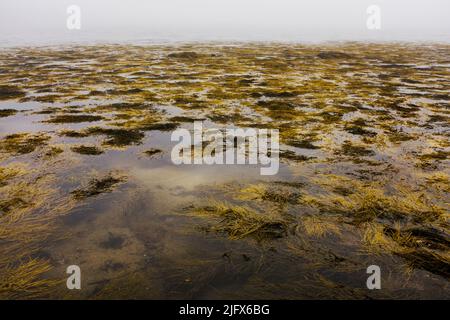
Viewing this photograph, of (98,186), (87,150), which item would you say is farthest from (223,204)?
(87,150)

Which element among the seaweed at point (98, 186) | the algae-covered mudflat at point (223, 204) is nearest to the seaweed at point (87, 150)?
the algae-covered mudflat at point (223, 204)

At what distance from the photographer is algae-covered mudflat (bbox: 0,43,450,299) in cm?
421

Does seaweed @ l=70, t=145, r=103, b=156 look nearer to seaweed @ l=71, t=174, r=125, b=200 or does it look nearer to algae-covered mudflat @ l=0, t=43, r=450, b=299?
algae-covered mudflat @ l=0, t=43, r=450, b=299

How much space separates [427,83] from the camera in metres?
16.8

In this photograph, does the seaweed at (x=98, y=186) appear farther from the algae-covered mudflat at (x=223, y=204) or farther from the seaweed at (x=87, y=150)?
the seaweed at (x=87, y=150)

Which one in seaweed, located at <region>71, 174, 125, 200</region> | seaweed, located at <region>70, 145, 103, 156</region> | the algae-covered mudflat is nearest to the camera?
the algae-covered mudflat

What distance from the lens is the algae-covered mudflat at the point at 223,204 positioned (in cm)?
421

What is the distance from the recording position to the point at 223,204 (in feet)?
19.2

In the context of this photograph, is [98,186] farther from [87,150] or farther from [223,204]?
[223,204]

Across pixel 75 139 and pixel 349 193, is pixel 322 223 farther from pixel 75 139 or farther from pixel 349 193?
pixel 75 139

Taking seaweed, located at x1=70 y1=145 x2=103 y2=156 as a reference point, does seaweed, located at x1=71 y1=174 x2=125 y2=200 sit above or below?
below

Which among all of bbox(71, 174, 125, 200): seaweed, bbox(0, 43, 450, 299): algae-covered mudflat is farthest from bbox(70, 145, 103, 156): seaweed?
bbox(71, 174, 125, 200): seaweed

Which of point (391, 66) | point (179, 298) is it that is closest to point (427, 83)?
point (391, 66)

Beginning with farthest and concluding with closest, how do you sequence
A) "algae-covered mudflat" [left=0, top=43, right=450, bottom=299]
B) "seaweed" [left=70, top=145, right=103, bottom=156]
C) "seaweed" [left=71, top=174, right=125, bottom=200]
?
"seaweed" [left=70, top=145, right=103, bottom=156]
"seaweed" [left=71, top=174, right=125, bottom=200]
"algae-covered mudflat" [left=0, top=43, right=450, bottom=299]
